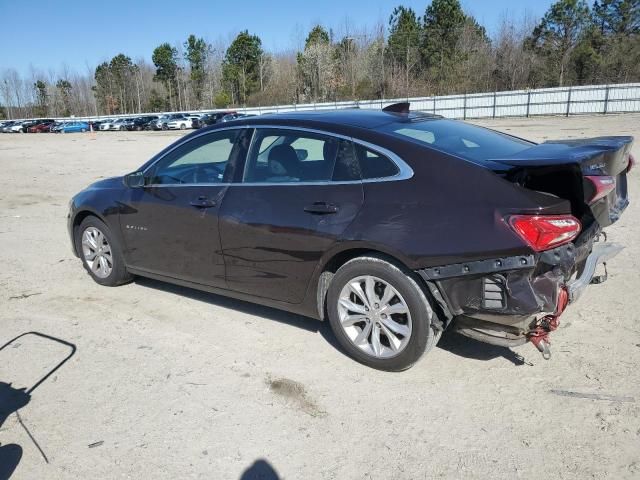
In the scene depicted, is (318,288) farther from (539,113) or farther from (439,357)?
(539,113)

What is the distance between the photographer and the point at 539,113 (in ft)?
129

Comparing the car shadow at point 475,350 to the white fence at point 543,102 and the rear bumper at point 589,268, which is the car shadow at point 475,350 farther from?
the white fence at point 543,102

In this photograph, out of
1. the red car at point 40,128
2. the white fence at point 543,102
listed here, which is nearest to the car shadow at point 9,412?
the white fence at point 543,102

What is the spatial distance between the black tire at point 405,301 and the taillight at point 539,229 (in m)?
0.71

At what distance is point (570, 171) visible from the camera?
3027 millimetres

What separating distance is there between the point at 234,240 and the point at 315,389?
4.40ft

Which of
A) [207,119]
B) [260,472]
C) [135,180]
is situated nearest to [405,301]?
[260,472]

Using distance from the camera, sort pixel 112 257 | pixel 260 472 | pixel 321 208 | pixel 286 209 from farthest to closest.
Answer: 1. pixel 112 257
2. pixel 286 209
3. pixel 321 208
4. pixel 260 472

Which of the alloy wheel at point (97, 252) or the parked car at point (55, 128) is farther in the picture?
the parked car at point (55, 128)

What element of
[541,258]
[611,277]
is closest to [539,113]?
[611,277]

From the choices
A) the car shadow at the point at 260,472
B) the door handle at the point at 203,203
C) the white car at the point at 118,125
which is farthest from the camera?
the white car at the point at 118,125

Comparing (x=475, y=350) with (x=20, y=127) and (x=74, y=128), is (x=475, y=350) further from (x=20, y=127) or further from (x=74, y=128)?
(x=20, y=127)

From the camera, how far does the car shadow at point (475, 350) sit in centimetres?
374

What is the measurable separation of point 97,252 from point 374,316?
328 cm
